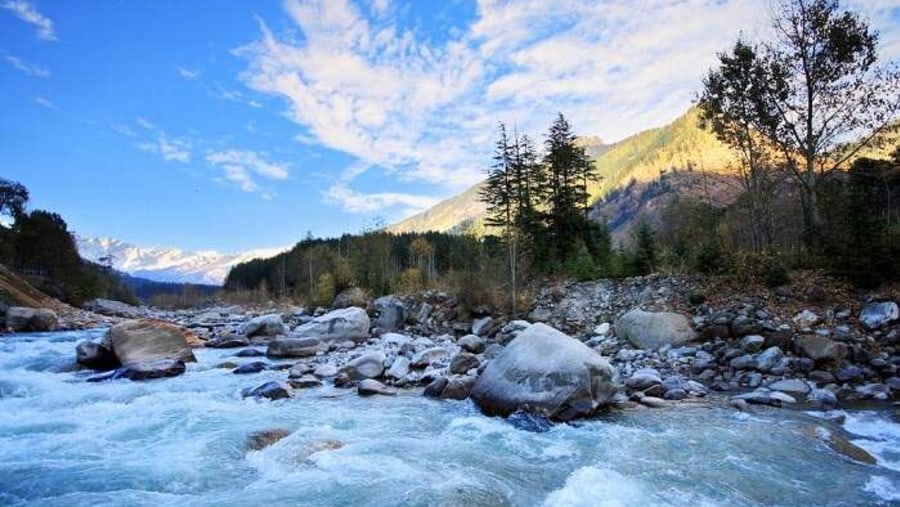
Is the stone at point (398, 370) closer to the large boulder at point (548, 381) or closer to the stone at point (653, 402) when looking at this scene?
the large boulder at point (548, 381)

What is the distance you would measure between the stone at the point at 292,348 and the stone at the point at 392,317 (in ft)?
22.3

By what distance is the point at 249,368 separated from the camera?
1792 cm

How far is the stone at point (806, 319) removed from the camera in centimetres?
1451

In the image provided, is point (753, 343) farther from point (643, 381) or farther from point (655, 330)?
point (643, 381)

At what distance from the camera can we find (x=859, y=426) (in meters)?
9.34

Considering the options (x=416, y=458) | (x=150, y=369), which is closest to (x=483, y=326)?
(x=150, y=369)

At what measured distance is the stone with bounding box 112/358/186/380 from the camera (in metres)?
15.8

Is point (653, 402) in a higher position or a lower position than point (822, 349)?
lower

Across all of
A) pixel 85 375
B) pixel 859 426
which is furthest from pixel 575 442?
pixel 85 375

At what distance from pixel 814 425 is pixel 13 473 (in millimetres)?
13253

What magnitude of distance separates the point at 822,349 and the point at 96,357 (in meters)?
21.7

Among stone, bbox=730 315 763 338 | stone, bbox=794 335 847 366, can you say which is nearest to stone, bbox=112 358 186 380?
stone, bbox=730 315 763 338

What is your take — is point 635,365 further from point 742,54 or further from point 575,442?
point 742,54

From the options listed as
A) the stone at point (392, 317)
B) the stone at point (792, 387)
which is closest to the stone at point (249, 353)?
the stone at point (392, 317)
